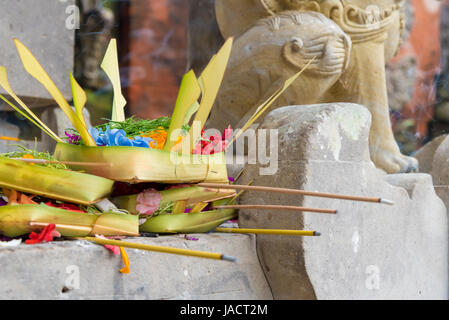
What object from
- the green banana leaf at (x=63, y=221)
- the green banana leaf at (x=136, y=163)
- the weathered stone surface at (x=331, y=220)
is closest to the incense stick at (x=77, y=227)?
the green banana leaf at (x=63, y=221)

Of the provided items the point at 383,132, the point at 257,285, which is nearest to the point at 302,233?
the point at 257,285

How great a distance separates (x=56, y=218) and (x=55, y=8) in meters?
1.12

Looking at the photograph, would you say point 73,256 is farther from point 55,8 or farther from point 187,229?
point 55,8

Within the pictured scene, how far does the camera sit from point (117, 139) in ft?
3.68

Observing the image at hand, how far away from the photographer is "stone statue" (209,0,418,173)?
191cm

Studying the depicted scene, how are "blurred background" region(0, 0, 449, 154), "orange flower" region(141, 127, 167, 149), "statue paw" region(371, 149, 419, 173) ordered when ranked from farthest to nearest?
"blurred background" region(0, 0, 449, 154) → "statue paw" region(371, 149, 419, 173) → "orange flower" region(141, 127, 167, 149)

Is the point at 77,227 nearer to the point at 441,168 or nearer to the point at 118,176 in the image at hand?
the point at 118,176

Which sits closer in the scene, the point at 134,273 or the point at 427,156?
the point at 134,273

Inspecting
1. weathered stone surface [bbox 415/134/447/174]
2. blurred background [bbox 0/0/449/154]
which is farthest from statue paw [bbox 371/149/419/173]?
blurred background [bbox 0/0/449/154]

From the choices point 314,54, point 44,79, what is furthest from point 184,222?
point 314,54

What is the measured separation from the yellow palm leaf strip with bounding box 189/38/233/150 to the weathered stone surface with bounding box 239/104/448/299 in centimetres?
18

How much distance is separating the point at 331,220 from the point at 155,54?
332cm

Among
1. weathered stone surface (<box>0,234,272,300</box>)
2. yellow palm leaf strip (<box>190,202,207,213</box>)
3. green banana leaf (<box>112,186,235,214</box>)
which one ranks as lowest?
weathered stone surface (<box>0,234,272,300</box>)

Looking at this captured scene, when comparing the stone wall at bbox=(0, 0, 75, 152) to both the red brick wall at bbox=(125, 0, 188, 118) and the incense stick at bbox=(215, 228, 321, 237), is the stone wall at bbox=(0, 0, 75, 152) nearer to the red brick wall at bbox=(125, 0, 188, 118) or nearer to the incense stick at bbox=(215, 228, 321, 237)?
the incense stick at bbox=(215, 228, 321, 237)
